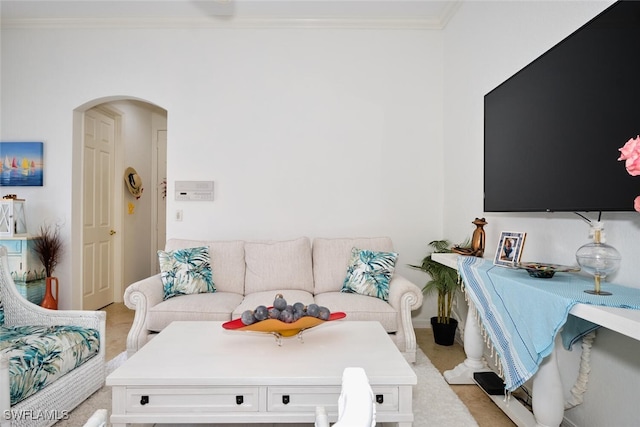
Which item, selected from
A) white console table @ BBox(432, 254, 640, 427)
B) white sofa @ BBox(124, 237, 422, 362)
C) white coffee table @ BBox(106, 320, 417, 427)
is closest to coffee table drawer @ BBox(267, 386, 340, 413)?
white coffee table @ BBox(106, 320, 417, 427)

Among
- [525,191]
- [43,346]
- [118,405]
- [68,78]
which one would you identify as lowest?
[118,405]

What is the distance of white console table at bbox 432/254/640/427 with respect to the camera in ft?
3.75

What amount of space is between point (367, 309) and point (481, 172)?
56.1 inches

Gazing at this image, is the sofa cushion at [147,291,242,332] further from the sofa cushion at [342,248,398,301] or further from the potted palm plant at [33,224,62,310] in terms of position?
the potted palm plant at [33,224,62,310]

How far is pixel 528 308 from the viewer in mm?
1549

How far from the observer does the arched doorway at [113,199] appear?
3.88m

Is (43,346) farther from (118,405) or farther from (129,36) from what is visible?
(129,36)

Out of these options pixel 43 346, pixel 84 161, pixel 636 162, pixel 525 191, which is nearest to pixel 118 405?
pixel 43 346

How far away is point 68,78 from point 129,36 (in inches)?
30.0

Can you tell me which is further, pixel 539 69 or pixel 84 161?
pixel 84 161

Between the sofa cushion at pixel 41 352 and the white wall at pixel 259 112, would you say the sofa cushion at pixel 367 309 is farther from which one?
the sofa cushion at pixel 41 352

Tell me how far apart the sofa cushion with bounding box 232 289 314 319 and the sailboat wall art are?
8.55ft

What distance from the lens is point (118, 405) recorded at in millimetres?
1576

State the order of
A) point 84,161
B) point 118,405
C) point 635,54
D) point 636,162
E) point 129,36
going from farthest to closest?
point 84,161 < point 129,36 < point 118,405 < point 635,54 < point 636,162
